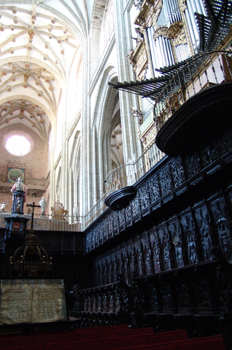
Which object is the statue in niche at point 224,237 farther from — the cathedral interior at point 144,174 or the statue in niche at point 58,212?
the statue in niche at point 58,212

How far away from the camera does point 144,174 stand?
25.2ft

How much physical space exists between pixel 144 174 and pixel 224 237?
2.95m

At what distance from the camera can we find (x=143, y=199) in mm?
7855

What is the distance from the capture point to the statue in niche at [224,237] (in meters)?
5.04

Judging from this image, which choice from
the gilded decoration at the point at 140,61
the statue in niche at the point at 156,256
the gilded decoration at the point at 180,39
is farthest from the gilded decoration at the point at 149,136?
the statue in niche at the point at 156,256

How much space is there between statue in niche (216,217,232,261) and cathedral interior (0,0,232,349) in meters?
0.03

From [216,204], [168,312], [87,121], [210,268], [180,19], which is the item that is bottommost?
[168,312]

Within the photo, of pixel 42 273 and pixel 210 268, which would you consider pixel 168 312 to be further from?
pixel 42 273

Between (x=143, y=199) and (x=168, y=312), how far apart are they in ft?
9.90

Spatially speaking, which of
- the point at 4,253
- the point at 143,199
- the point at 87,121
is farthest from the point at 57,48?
the point at 143,199

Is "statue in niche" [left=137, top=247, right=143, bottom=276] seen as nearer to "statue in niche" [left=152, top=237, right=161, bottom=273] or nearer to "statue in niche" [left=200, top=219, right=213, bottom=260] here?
"statue in niche" [left=152, top=237, right=161, bottom=273]

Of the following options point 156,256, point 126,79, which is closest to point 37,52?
point 126,79

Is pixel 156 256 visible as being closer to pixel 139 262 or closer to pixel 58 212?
pixel 139 262

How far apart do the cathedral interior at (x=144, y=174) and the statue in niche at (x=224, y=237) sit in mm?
26
